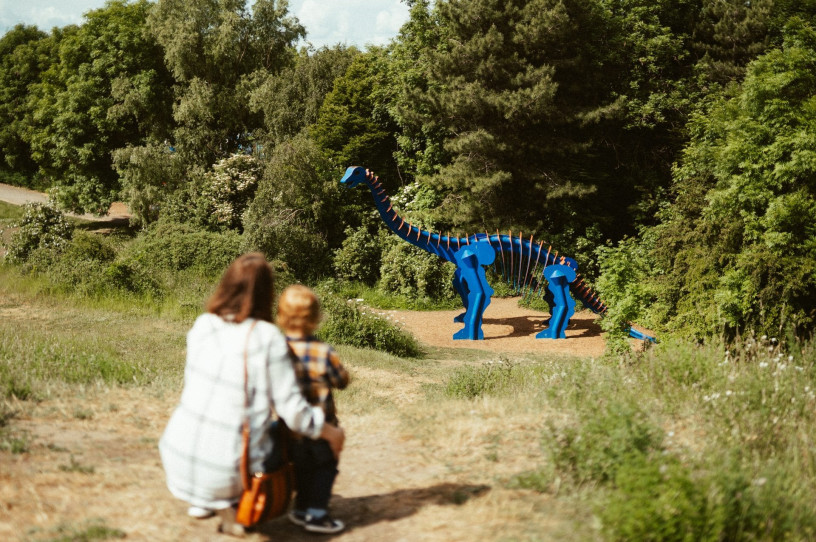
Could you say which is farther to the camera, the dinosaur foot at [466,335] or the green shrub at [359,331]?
the dinosaur foot at [466,335]

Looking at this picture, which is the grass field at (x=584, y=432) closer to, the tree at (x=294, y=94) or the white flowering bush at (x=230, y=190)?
the white flowering bush at (x=230, y=190)

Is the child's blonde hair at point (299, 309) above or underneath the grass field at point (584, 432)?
above

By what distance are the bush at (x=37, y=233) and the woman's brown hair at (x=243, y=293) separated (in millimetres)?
15287

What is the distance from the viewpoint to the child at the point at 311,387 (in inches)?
143

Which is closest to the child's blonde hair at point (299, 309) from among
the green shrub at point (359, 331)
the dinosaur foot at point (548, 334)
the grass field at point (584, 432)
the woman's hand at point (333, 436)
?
the woman's hand at point (333, 436)

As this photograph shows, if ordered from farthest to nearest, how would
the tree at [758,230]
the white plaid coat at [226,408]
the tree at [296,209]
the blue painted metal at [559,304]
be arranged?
the tree at [296,209] → the blue painted metal at [559,304] → the tree at [758,230] → the white plaid coat at [226,408]

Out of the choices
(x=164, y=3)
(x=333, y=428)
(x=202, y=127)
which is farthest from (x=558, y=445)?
(x=164, y=3)

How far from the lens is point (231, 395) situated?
11.2ft

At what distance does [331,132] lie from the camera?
2227cm

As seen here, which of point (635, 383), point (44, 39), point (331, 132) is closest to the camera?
point (635, 383)

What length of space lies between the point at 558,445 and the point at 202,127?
72.8ft

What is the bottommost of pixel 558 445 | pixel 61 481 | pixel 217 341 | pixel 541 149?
pixel 61 481

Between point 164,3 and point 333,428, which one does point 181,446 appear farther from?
point 164,3

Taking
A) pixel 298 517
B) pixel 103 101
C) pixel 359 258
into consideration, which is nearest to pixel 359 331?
pixel 359 258
